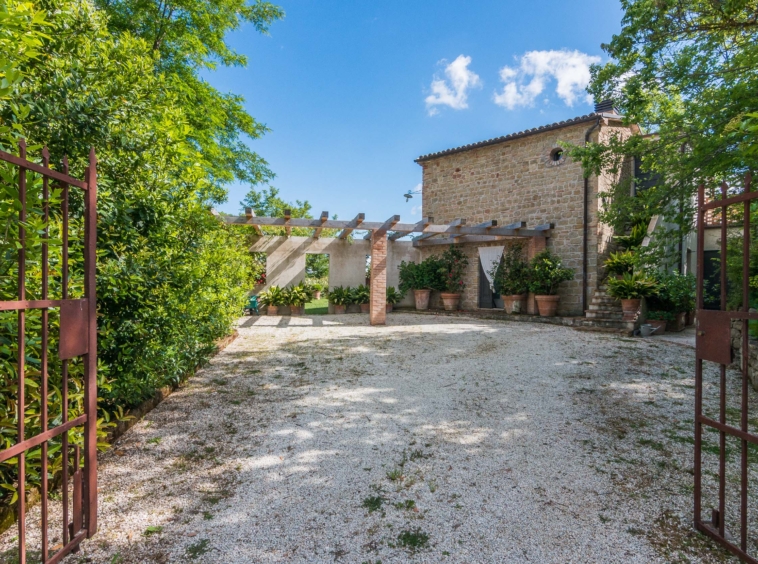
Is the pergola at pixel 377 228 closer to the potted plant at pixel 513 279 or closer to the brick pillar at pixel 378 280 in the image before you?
the brick pillar at pixel 378 280

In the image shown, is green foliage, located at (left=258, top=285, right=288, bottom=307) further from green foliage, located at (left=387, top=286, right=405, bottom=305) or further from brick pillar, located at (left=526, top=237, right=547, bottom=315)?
brick pillar, located at (left=526, top=237, right=547, bottom=315)

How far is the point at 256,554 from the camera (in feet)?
5.94

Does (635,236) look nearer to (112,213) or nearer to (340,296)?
(340,296)

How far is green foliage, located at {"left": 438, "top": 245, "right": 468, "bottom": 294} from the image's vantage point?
12.6 metres

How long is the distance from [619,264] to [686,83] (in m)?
5.23

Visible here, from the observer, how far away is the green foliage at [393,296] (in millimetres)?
13102

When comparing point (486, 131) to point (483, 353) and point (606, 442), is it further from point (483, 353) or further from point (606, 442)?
point (606, 442)

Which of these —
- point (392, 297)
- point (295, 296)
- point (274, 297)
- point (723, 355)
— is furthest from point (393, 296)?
point (723, 355)

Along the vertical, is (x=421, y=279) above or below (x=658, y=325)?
above

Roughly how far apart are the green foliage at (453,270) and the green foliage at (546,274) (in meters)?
2.52

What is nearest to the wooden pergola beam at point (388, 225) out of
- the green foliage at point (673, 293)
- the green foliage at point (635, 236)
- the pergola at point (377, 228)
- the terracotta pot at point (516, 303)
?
the pergola at point (377, 228)

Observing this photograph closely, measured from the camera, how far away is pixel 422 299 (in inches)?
513

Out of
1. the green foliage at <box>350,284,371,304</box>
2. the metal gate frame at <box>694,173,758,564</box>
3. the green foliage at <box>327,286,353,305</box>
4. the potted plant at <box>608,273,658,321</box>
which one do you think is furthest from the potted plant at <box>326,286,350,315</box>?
the metal gate frame at <box>694,173,758,564</box>

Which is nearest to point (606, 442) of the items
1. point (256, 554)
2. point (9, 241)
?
point (256, 554)
